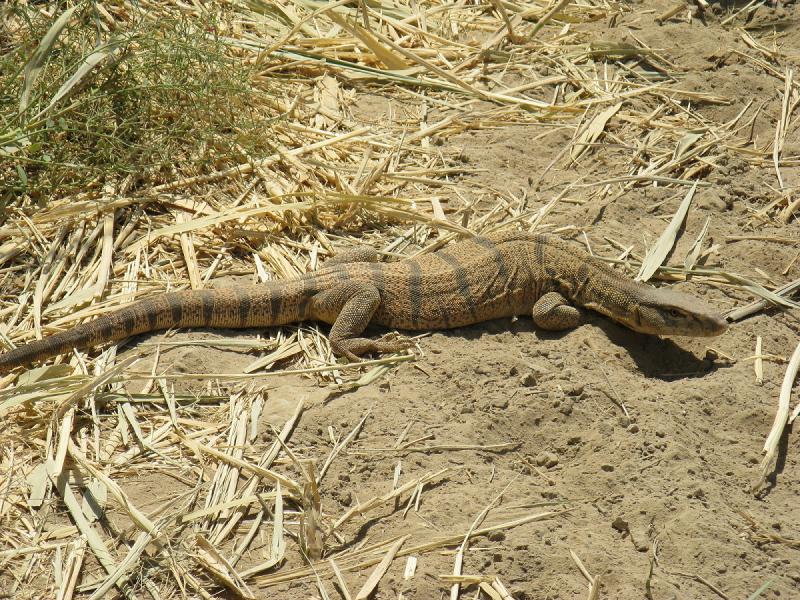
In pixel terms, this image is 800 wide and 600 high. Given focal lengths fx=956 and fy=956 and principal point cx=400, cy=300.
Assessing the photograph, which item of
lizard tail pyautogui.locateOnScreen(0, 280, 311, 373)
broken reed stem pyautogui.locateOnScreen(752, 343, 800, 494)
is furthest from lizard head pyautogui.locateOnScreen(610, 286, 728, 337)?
lizard tail pyautogui.locateOnScreen(0, 280, 311, 373)

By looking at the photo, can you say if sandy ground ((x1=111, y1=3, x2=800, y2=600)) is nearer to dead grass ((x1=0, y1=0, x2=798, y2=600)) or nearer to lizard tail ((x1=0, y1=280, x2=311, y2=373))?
dead grass ((x1=0, y1=0, x2=798, y2=600))

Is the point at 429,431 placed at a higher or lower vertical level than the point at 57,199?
lower

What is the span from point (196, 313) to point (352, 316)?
3.89ft

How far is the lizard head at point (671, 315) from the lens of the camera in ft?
23.8

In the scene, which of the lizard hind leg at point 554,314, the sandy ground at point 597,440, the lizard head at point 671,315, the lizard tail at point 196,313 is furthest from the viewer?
the lizard hind leg at point 554,314

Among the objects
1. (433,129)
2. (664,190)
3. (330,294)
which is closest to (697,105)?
(664,190)

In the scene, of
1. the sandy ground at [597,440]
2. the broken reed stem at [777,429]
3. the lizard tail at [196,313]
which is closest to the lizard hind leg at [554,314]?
the sandy ground at [597,440]

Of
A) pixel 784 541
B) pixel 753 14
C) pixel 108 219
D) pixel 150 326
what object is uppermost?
pixel 753 14

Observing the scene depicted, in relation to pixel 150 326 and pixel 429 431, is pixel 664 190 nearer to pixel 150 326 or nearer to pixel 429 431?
pixel 429 431

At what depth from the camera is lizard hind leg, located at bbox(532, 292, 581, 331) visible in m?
7.62

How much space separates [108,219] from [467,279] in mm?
3018

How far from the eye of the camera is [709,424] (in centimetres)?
662

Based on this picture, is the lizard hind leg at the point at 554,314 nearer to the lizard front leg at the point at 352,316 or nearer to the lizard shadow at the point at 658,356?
the lizard shadow at the point at 658,356

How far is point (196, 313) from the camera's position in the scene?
23.8 feet
